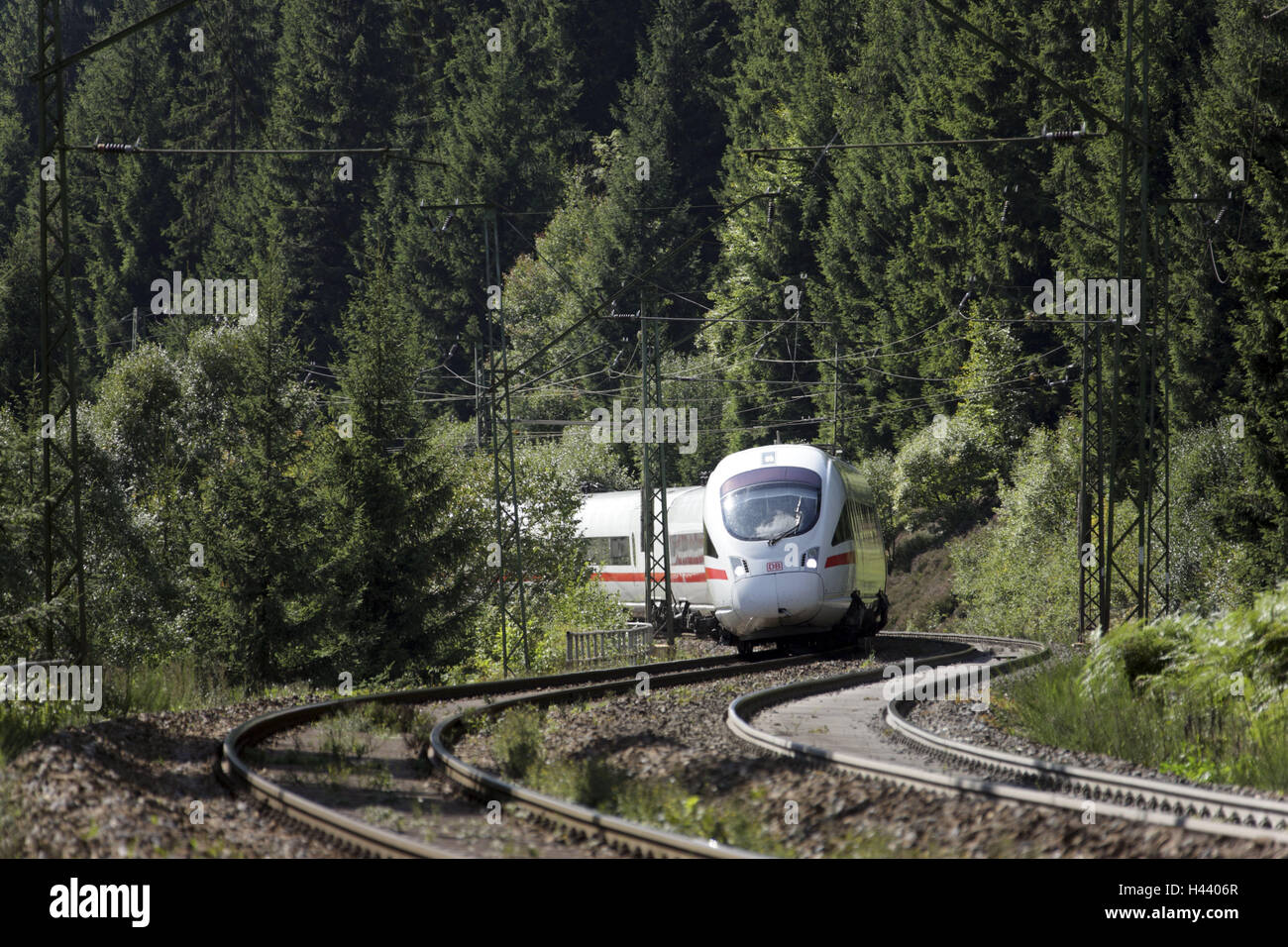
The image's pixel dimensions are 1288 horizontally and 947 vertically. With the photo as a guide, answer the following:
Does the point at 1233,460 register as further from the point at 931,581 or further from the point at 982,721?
the point at 982,721

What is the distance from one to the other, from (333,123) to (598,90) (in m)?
17.3

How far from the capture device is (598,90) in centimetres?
9081

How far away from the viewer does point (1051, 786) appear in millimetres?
10875

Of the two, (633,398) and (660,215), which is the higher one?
(660,215)

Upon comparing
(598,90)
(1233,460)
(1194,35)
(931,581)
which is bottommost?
(931,581)

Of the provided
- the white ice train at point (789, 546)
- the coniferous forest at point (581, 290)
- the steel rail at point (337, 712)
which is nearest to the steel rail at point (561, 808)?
the steel rail at point (337, 712)

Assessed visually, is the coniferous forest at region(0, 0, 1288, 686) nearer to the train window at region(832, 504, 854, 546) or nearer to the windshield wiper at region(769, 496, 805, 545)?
the windshield wiper at region(769, 496, 805, 545)

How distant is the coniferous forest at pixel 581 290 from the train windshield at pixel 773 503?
4132 millimetres

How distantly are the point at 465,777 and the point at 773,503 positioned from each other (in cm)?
1285

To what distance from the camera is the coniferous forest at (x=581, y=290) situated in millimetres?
31453

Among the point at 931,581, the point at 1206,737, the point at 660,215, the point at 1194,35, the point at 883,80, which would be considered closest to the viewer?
the point at 1206,737

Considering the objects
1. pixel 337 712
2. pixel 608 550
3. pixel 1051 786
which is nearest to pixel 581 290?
pixel 608 550

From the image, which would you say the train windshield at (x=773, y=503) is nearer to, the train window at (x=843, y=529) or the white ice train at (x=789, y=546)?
the white ice train at (x=789, y=546)
